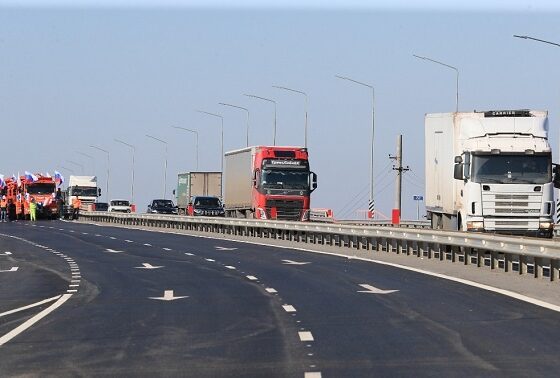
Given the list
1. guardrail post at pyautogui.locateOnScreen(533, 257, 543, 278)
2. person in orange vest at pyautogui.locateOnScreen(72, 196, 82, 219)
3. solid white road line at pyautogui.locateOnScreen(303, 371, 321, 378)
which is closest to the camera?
solid white road line at pyautogui.locateOnScreen(303, 371, 321, 378)

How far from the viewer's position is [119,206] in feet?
375

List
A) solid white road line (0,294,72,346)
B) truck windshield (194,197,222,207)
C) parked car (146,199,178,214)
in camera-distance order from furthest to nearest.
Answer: parked car (146,199,178,214), truck windshield (194,197,222,207), solid white road line (0,294,72,346)

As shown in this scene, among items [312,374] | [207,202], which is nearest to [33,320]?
[312,374]

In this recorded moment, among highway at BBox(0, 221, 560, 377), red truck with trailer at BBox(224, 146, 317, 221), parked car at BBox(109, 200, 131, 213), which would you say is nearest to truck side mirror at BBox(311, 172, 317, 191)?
red truck with trailer at BBox(224, 146, 317, 221)

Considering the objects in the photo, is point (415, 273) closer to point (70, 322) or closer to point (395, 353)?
point (70, 322)

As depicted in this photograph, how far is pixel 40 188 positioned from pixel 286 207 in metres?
40.0

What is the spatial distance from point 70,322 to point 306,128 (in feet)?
181

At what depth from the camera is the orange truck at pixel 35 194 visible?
96062 millimetres

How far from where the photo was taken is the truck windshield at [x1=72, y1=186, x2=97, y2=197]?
109 metres

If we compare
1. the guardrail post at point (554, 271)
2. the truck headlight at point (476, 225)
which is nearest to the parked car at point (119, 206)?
the truck headlight at point (476, 225)

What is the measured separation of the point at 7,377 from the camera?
12633 mm

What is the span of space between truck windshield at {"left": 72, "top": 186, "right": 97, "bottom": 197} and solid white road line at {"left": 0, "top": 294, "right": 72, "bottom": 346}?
85.7 metres

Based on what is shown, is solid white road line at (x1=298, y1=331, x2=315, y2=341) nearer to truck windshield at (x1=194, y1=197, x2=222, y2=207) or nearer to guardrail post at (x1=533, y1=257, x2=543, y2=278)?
guardrail post at (x1=533, y1=257, x2=543, y2=278)

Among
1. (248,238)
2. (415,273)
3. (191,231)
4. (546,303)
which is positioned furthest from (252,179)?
(546,303)
